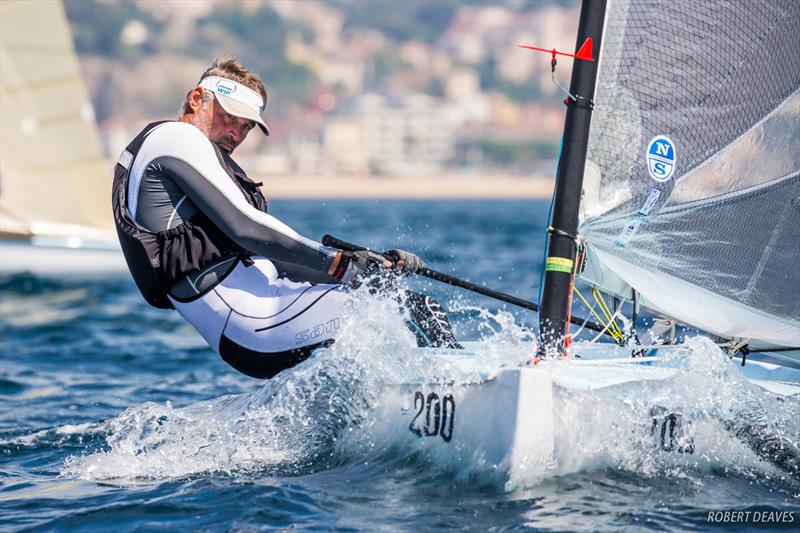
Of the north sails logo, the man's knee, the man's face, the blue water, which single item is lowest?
the blue water

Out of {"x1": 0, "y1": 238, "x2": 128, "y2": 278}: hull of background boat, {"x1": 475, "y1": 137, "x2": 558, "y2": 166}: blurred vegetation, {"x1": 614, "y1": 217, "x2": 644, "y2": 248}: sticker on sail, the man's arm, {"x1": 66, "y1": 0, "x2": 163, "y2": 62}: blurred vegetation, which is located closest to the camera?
the man's arm

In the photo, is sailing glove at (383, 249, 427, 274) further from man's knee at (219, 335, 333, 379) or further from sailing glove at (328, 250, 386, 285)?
man's knee at (219, 335, 333, 379)

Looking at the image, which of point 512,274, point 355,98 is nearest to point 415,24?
point 355,98

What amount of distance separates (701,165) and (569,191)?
73 cm

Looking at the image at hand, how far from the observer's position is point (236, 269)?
12.9 ft

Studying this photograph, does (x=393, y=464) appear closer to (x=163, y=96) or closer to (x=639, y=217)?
(x=639, y=217)

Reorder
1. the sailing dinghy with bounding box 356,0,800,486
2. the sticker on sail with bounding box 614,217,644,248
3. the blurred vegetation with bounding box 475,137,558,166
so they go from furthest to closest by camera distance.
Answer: the blurred vegetation with bounding box 475,137,558,166
the sticker on sail with bounding box 614,217,644,248
the sailing dinghy with bounding box 356,0,800,486

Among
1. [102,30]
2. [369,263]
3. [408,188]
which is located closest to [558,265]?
[369,263]

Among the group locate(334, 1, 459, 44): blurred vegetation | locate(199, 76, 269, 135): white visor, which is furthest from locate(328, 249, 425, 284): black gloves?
locate(334, 1, 459, 44): blurred vegetation

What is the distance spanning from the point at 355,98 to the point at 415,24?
55710mm

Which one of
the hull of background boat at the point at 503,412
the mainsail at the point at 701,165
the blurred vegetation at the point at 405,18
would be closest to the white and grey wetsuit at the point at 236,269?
the hull of background boat at the point at 503,412

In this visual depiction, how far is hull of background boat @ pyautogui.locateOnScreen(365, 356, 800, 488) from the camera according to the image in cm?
332

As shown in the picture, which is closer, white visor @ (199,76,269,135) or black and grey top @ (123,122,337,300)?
black and grey top @ (123,122,337,300)

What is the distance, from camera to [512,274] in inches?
428
